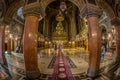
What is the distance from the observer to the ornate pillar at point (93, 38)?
20.8ft

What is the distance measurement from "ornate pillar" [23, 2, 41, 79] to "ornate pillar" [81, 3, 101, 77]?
2.25 m

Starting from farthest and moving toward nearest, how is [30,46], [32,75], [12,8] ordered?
[12,8] → [32,75] → [30,46]

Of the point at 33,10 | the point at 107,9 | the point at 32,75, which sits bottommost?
the point at 32,75

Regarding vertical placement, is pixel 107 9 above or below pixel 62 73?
above

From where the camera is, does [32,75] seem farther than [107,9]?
No

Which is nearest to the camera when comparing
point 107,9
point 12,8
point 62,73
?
point 62,73

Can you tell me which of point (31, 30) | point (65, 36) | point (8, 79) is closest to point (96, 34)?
point (31, 30)

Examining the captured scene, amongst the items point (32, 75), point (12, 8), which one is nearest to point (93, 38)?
point (32, 75)

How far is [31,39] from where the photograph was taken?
605 cm

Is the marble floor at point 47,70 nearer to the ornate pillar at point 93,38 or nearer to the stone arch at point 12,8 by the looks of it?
the ornate pillar at point 93,38

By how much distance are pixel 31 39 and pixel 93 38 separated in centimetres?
259

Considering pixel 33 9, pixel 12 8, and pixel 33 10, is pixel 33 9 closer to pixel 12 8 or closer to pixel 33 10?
pixel 33 10

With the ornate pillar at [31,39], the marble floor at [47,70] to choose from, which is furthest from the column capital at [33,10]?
the marble floor at [47,70]

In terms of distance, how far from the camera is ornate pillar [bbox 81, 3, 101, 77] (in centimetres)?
634
